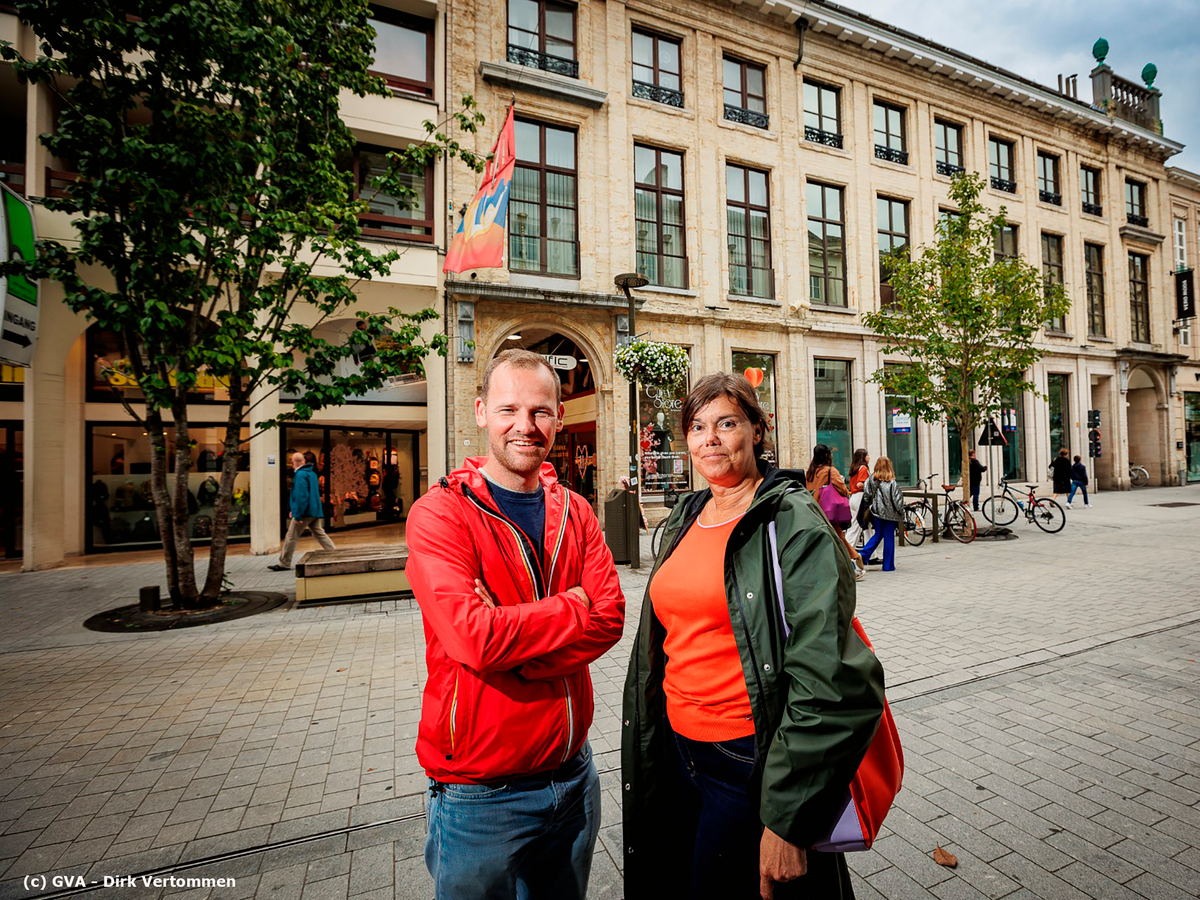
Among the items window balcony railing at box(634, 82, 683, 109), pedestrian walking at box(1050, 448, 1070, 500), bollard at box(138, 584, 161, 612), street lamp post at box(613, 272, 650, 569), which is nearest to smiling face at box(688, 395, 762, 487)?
street lamp post at box(613, 272, 650, 569)

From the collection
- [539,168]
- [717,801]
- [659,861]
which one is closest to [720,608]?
[717,801]

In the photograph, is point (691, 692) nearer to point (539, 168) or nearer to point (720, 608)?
point (720, 608)

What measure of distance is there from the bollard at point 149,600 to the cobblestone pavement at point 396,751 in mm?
802

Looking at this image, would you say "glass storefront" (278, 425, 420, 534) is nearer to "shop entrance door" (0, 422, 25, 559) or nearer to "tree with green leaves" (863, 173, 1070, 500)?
"shop entrance door" (0, 422, 25, 559)

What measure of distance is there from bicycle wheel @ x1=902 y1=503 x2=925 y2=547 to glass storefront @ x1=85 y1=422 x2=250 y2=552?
14928 mm

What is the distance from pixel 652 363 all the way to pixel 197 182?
703 cm

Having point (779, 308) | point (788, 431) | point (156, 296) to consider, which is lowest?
point (788, 431)

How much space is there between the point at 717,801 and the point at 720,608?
0.60 metres

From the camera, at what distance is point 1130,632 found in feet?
19.1

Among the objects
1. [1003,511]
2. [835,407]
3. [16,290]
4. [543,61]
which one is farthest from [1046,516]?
[16,290]

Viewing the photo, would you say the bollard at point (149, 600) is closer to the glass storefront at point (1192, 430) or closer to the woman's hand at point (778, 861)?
the woman's hand at point (778, 861)

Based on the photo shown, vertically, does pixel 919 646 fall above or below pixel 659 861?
below

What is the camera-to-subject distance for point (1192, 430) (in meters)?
26.7

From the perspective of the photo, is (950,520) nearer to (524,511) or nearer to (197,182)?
(524,511)
